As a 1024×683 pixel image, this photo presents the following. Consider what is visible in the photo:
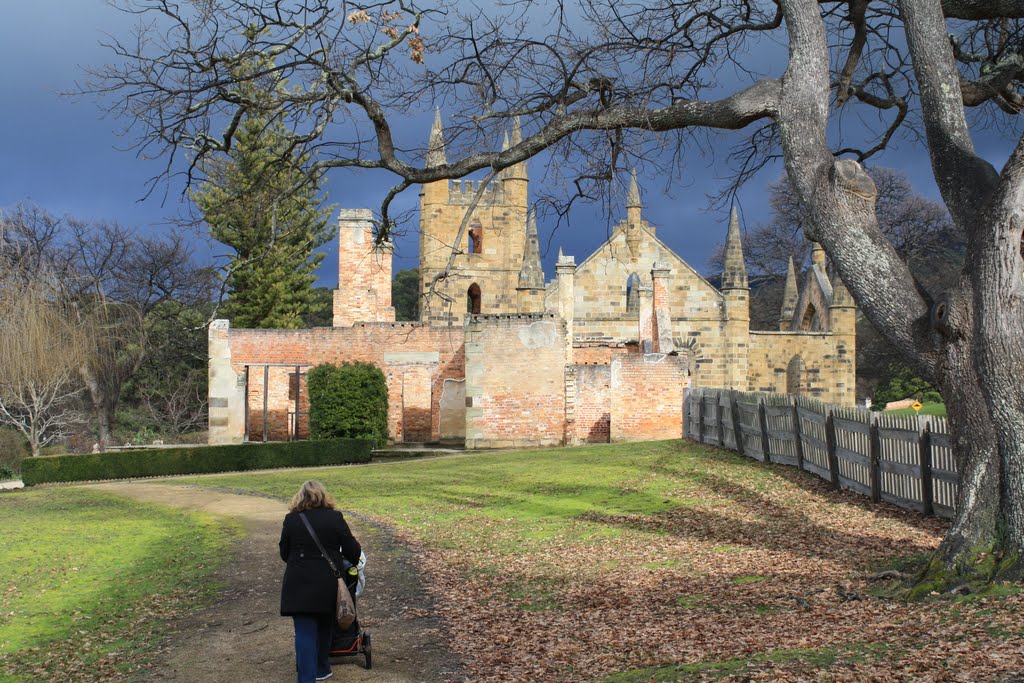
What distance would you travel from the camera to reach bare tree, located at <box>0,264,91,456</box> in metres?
28.9

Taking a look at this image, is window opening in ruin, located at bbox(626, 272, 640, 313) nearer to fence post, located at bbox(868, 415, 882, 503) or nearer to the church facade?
the church facade

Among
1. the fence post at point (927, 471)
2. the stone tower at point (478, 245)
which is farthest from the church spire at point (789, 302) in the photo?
the fence post at point (927, 471)

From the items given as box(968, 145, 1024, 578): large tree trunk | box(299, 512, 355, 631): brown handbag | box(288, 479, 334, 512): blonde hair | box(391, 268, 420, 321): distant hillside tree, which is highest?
box(391, 268, 420, 321): distant hillside tree

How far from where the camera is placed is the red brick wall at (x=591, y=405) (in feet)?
99.9

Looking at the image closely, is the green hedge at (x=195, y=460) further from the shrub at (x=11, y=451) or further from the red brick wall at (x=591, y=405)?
the shrub at (x=11, y=451)

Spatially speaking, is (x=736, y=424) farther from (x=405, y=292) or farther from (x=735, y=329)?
(x=405, y=292)

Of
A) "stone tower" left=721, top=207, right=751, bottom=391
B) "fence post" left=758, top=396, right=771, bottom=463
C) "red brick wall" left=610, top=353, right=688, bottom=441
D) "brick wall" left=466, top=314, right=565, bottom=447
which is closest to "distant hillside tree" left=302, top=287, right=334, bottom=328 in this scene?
"stone tower" left=721, top=207, right=751, bottom=391

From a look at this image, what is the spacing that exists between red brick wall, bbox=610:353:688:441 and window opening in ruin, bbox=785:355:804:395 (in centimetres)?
1537

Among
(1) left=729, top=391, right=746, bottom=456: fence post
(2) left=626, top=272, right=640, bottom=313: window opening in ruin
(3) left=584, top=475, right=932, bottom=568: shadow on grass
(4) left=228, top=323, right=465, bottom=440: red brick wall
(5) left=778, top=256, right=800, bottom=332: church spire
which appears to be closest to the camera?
(3) left=584, top=475, right=932, bottom=568: shadow on grass

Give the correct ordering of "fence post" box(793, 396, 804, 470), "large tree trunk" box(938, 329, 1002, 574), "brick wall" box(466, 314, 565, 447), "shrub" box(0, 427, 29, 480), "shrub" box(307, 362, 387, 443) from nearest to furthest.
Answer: "large tree trunk" box(938, 329, 1002, 574) < "fence post" box(793, 396, 804, 470) < "brick wall" box(466, 314, 565, 447) < "shrub" box(307, 362, 387, 443) < "shrub" box(0, 427, 29, 480)

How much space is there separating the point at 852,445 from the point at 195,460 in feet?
61.5

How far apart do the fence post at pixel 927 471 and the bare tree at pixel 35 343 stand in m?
25.3

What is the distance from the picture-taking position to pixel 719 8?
11.6 meters

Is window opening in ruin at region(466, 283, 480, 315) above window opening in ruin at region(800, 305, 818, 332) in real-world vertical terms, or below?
above
